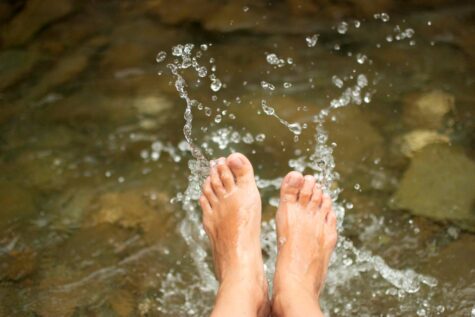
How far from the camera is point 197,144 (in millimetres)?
2770

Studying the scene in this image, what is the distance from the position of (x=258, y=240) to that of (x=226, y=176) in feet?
1.02

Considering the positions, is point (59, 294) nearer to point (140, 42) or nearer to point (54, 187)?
point (54, 187)

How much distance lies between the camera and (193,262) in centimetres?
249

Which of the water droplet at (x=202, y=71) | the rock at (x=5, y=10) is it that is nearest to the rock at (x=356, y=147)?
the water droplet at (x=202, y=71)

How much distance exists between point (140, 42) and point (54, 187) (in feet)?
2.90

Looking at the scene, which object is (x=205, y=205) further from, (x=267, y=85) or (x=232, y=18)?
(x=232, y=18)

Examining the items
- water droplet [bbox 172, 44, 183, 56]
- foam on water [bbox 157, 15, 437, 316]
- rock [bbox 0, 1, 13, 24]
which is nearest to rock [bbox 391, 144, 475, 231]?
foam on water [bbox 157, 15, 437, 316]

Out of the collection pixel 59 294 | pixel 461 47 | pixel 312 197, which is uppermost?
pixel 461 47

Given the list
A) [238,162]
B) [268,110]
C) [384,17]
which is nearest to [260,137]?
[268,110]

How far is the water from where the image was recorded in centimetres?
241

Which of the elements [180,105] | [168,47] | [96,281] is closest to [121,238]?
[96,281]

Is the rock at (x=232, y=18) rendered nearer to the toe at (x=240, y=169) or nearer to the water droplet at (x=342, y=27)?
the water droplet at (x=342, y=27)

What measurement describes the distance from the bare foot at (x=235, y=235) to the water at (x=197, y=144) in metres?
0.20

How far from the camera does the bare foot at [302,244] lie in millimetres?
2014
